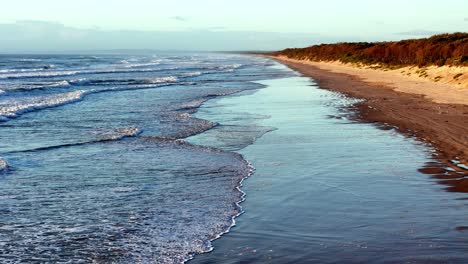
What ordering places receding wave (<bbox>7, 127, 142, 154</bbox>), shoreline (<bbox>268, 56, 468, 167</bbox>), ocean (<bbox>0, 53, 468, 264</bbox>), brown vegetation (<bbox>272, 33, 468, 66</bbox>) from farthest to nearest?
brown vegetation (<bbox>272, 33, 468, 66</bbox>)
receding wave (<bbox>7, 127, 142, 154</bbox>)
shoreline (<bbox>268, 56, 468, 167</bbox>)
ocean (<bbox>0, 53, 468, 264</bbox>)

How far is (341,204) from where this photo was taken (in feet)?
24.1

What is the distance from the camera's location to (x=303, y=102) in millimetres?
21781

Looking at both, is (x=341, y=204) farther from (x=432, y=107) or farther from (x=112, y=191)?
(x=432, y=107)

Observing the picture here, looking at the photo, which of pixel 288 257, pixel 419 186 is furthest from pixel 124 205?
pixel 419 186

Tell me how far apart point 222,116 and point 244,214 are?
11.1 m

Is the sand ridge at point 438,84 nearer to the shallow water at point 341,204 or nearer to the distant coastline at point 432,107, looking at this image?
the distant coastline at point 432,107

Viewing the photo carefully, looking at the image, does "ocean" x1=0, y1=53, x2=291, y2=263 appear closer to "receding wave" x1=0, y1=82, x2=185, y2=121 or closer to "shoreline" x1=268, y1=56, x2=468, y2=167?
"receding wave" x1=0, y1=82, x2=185, y2=121

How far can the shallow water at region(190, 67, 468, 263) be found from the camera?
561 centimetres

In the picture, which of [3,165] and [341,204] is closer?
[341,204]

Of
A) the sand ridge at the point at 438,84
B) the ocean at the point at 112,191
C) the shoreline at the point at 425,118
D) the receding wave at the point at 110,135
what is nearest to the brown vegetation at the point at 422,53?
the sand ridge at the point at 438,84

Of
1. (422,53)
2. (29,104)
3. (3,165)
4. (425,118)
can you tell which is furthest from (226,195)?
(422,53)

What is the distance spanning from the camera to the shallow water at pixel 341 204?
5.61 meters

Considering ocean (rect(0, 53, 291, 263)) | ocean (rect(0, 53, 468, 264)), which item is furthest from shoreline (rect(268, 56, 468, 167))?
ocean (rect(0, 53, 291, 263))

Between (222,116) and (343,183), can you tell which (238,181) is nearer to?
(343,183)
